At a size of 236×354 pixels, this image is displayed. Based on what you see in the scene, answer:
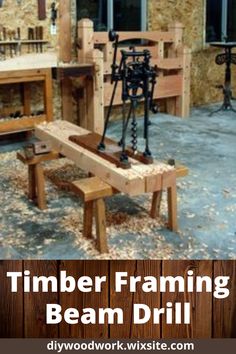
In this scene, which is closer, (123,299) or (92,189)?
(123,299)

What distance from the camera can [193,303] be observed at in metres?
1.63

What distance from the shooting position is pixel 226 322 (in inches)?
64.2

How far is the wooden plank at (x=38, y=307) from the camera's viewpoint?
1.60 metres

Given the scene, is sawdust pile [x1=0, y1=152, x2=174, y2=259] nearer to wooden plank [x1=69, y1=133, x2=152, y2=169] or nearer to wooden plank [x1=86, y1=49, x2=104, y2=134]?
wooden plank [x1=69, y1=133, x2=152, y2=169]

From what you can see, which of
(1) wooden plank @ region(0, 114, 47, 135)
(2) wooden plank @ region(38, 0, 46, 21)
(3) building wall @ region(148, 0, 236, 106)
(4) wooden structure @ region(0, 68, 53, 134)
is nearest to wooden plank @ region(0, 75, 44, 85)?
(4) wooden structure @ region(0, 68, 53, 134)

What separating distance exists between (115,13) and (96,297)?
481 cm

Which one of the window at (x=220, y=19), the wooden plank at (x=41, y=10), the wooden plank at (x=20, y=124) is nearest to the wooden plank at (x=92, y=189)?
the wooden plank at (x=20, y=124)

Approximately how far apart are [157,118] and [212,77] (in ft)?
4.92

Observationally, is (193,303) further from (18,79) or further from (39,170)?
(18,79)

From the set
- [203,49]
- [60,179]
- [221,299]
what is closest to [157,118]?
[203,49]

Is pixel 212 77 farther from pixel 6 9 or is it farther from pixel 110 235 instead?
pixel 110 235

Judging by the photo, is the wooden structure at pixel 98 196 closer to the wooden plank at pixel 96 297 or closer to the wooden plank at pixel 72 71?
the wooden plank at pixel 96 297

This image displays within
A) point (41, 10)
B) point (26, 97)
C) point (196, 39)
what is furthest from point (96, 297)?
point (196, 39)

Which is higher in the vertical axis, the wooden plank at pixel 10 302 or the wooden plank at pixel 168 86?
the wooden plank at pixel 168 86
